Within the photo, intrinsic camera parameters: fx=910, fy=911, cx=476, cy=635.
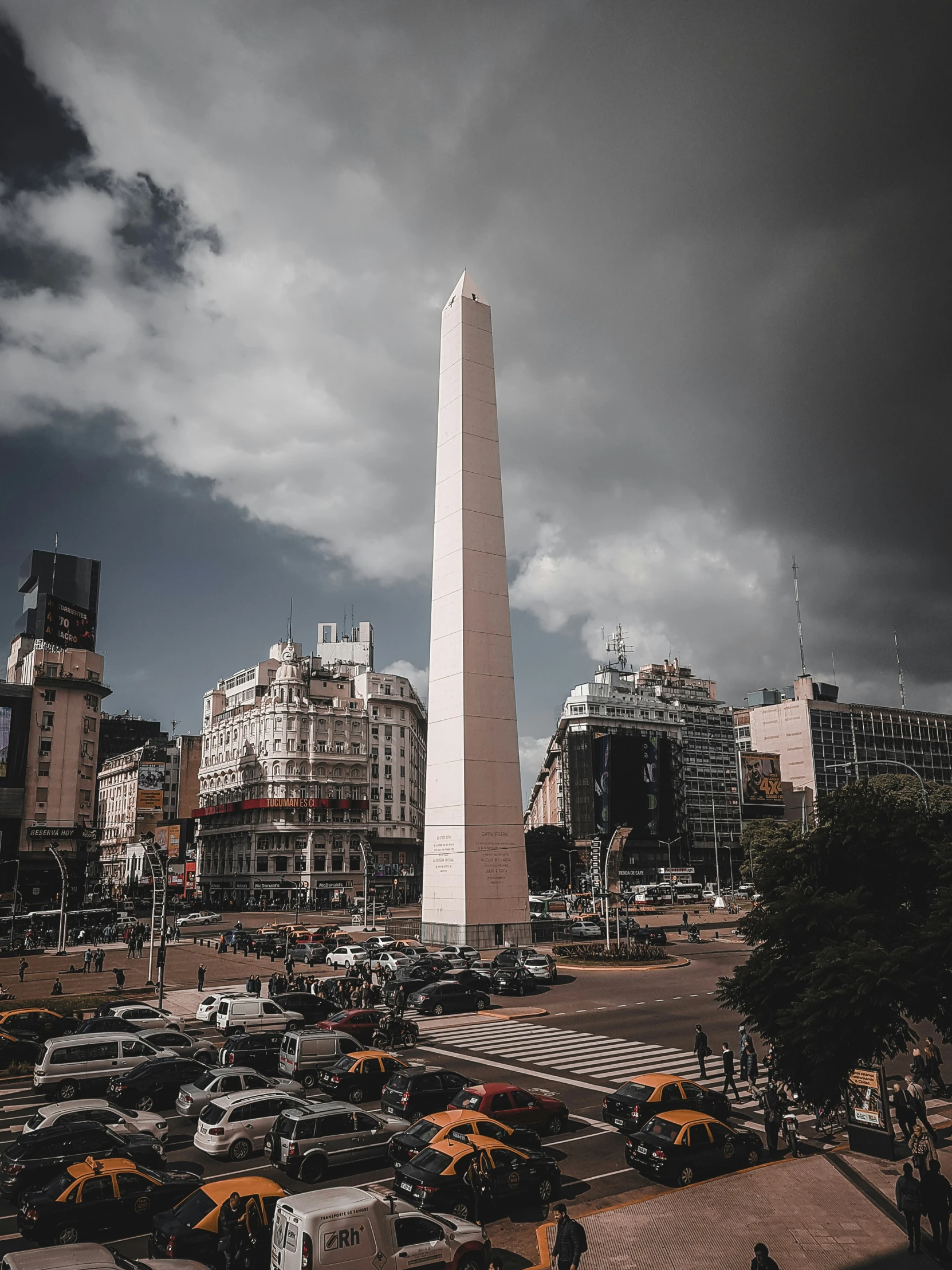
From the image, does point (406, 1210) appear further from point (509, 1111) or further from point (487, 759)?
point (487, 759)

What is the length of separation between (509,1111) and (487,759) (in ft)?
117

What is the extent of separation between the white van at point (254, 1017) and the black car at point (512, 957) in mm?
14204

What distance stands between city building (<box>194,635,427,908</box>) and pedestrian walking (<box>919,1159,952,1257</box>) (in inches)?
3810

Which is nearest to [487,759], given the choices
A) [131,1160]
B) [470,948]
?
[470,948]

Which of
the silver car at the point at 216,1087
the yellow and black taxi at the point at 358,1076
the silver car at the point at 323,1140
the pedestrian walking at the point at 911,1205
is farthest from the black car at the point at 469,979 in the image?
the pedestrian walking at the point at 911,1205

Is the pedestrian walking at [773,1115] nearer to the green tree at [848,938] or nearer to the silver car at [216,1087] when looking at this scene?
the green tree at [848,938]

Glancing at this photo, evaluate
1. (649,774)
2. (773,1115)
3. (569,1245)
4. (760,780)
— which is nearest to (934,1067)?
(773,1115)

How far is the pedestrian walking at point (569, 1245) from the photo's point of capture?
11.1m

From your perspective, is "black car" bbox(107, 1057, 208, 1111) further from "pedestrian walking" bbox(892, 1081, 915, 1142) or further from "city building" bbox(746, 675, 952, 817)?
"city building" bbox(746, 675, 952, 817)

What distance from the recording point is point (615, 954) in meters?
49.2

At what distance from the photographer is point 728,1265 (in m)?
12.3

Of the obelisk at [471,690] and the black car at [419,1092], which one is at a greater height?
the obelisk at [471,690]

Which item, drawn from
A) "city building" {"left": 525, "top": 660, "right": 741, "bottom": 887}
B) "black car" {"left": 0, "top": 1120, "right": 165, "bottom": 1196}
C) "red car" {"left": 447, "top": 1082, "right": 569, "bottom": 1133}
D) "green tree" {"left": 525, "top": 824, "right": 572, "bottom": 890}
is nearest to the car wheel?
"black car" {"left": 0, "top": 1120, "right": 165, "bottom": 1196}

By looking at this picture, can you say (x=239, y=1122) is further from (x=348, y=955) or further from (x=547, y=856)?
(x=547, y=856)
